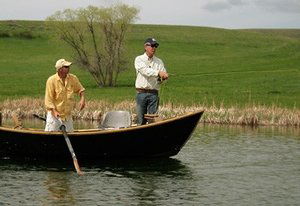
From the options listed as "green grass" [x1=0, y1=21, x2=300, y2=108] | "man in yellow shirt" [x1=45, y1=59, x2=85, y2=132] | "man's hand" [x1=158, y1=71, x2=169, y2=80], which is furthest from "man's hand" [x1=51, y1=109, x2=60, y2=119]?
"green grass" [x1=0, y1=21, x2=300, y2=108]

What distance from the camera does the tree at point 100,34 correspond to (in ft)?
141

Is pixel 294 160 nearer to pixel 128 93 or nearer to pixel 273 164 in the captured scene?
pixel 273 164

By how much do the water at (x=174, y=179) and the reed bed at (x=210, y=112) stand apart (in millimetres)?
5361

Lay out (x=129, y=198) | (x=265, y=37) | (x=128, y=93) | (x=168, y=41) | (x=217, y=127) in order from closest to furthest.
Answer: (x=129, y=198) → (x=217, y=127) → (x=128, y=93) → (x=168, y=41) → (x=265, y=37)

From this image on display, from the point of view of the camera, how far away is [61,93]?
15.7m

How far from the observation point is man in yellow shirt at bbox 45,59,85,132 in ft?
51.1

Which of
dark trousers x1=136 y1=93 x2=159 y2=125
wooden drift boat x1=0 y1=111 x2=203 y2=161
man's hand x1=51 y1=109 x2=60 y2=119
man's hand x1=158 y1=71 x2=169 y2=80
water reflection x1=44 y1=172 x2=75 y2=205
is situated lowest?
water reflection x1=44 y1=172 x2=75 y2=205

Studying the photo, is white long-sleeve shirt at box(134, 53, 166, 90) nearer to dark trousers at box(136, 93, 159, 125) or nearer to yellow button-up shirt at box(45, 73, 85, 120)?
dark trousers at box(136, 93, 159, 125)

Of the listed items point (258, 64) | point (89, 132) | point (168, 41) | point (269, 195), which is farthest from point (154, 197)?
point (168, 41)

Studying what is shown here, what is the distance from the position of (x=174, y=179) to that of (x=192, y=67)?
4076 cm

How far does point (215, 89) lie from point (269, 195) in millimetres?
25778

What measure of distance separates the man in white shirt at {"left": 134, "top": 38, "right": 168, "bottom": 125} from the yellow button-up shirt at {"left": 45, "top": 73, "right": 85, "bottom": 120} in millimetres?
1227

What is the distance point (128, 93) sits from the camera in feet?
120

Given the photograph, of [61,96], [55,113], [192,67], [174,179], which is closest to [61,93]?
[61,96]
